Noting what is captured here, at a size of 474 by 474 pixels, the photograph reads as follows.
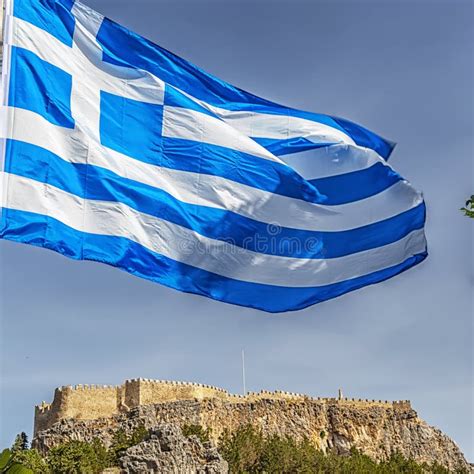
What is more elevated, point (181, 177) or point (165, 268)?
point (181, 177)

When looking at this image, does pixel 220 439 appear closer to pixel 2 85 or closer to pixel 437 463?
pixel 437 463

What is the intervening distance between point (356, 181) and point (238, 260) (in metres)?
2.60

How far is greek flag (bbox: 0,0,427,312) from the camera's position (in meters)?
9.81

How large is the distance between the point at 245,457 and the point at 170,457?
38.1 feet

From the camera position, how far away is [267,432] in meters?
44.4

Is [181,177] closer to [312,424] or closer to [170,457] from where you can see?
[170,457]

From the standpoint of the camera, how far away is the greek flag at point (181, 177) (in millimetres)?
9812

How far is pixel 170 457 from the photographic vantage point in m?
28.5

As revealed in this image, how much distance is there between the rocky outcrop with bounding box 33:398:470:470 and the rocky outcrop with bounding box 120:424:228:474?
1039 cm

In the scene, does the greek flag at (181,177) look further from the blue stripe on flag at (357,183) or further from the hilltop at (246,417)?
the hilltop at (246,417)

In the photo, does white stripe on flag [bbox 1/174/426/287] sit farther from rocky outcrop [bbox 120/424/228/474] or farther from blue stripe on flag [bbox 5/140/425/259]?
rocky outcrop [bbox 120/424/228/474]

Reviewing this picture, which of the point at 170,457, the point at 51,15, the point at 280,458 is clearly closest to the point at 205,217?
the point at 51,15

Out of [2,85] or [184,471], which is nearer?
[2,85]

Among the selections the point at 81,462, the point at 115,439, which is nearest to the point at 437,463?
the point at 115,439
